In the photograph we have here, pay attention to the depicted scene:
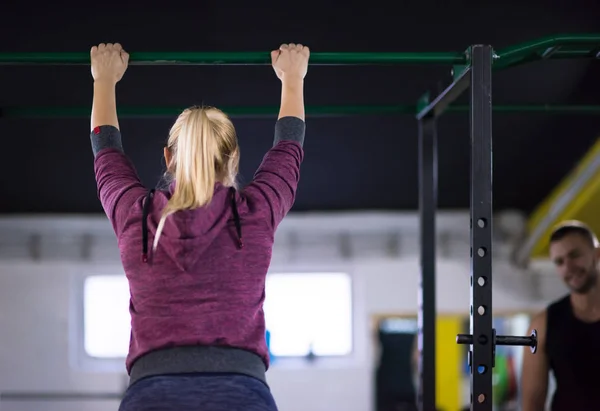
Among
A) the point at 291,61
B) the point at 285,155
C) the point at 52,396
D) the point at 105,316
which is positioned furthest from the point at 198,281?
the point at 52,396

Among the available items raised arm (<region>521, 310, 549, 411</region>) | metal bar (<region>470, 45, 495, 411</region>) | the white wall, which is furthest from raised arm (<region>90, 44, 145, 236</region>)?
the white wall

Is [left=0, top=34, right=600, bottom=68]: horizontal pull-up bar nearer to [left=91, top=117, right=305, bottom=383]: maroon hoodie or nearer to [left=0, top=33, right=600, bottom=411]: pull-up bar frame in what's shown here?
[left=0, top=33, right=600, bottom=411]: pull-up bar frame

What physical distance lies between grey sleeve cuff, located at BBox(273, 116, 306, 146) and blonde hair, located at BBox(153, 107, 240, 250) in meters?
0.13

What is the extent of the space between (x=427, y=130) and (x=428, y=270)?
0.47m

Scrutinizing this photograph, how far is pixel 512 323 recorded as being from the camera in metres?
6.18

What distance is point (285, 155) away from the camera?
1502mm

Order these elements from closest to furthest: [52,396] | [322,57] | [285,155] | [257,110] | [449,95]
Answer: [285,155]
[322,57]
[449,95]
[257,110]
[52,396]

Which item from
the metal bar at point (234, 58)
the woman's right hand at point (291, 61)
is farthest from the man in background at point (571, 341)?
the woman's right hand at point (291, 61)

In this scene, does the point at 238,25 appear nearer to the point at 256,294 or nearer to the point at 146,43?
the point at 146,43

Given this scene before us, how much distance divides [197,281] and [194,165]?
207 millimetres

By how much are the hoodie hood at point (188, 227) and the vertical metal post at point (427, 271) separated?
127cm

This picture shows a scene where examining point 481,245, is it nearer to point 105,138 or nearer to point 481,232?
point 481,232

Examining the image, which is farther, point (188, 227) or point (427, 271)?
point (427, 271)

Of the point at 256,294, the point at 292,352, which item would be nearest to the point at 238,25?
the point at 256,294
